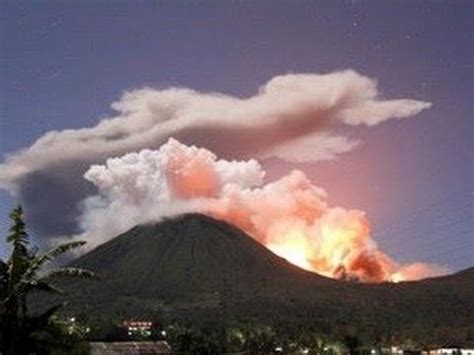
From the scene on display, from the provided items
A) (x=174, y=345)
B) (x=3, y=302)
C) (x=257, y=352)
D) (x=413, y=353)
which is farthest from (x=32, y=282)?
(x=413, y=353)

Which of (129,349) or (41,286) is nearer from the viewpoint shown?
(41,286)

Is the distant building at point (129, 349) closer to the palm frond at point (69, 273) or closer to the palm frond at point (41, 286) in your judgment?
the palm frond at point (69, 273)

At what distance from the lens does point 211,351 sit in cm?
14500

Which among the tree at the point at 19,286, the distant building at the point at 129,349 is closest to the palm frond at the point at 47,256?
the tree at the point at 19,286

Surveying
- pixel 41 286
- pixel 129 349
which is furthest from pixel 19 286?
pixel 129 349

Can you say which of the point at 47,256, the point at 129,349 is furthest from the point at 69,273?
the point at 129,349

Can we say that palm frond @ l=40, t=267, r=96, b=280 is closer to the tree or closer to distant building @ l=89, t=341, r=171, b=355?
the tree

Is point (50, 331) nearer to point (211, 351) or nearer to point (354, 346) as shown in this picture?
point (211, 351)

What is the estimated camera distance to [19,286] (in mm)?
21672

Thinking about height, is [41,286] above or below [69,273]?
below

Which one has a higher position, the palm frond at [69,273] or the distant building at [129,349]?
the distant building at [129,349]

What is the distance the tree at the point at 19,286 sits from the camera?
21.5m

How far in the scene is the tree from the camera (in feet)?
70.7

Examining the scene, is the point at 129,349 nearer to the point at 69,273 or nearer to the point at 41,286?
the point at 69,273
